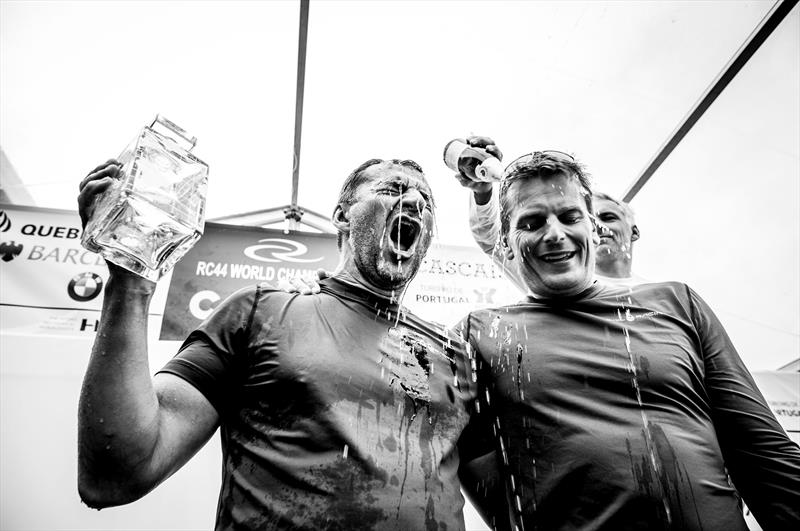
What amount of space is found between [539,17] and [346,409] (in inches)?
136

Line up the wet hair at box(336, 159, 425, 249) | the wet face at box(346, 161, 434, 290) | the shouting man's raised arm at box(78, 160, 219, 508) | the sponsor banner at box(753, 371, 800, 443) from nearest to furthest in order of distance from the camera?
1. the shouting man's raised arm at box(78, 160, 219, 508)
2. the wet face at box(346, 161, 434, 290)
3. the wet hair at box(336, 159, 425, 249)
4. the sponsor banner at box(753, 371, 800, 443)

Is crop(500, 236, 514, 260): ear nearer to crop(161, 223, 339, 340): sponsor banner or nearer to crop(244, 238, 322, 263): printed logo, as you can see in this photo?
crop(161, 223, 339, 340): sponsor banner

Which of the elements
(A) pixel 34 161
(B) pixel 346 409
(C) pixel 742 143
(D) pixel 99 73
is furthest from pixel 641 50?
(A) pixel 34 161

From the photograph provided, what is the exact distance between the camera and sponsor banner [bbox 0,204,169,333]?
3531 mm

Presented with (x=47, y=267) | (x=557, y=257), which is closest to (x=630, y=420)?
(x=557, y=257)

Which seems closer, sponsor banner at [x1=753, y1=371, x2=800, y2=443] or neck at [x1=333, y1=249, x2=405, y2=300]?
neck at [x1=333, y1=249, x2=405, y2=300]

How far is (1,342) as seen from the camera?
3.38m

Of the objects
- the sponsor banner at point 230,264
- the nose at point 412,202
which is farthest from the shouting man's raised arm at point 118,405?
the sponsor banner at point 230,264

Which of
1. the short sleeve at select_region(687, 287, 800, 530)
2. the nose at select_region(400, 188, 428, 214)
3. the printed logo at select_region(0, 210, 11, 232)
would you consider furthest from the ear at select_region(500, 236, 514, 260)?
the printed logo at select_region(0, 210, 11, 232)

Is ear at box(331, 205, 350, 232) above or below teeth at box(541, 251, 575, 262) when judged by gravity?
above

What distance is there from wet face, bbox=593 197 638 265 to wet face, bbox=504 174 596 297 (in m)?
1.32

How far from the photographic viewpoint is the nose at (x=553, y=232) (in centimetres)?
185

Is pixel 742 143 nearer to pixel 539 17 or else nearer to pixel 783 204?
pixel 783 204

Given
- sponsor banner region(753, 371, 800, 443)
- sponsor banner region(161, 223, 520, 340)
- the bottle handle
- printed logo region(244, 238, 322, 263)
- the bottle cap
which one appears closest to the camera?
the bottle handle
